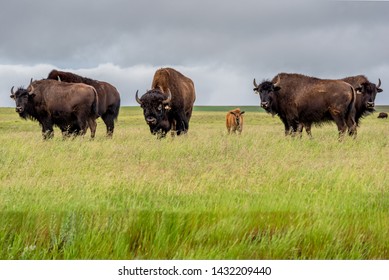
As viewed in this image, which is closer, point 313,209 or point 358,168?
point 313,209

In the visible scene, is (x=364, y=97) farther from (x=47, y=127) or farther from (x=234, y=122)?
(x=47, y=127)

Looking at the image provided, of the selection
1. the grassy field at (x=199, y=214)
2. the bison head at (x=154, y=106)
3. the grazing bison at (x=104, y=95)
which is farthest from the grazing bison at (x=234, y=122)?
the grassy field at (x=199, y=214)

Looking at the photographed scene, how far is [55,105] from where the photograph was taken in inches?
601

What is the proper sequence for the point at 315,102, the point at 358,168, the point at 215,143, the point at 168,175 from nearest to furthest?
the point at 168,175
the point at 358,168
the point at 215,143
the point at 315,102

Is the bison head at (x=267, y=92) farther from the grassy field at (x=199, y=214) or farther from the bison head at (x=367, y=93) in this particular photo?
the grassy field at (x=199, y=214)

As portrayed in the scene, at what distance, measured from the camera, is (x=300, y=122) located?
50.1ft

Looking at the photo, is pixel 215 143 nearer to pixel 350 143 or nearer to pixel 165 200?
pixel 350 143

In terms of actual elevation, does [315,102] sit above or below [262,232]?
above

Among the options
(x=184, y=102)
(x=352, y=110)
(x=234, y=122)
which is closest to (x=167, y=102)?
(x=184, y=102)

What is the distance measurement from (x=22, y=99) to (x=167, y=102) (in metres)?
4.42

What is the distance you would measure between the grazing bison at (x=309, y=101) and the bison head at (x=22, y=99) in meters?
6.91

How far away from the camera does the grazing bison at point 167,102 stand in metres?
13.5

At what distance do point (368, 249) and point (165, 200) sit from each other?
211 cm
